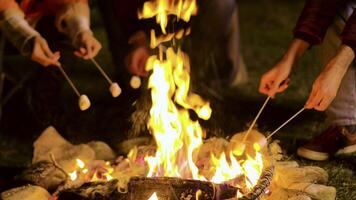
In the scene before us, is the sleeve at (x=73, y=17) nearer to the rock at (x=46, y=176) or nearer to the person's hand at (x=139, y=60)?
the person's hand at (x=139, y=60)

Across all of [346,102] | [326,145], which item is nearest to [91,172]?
[326,145]

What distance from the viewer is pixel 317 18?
3.08 meters

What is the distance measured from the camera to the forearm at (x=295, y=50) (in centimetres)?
313

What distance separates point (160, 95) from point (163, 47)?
0.59 m

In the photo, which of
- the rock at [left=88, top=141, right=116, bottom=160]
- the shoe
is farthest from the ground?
the rock at [left=88, top=141, right=116, bottom=160]

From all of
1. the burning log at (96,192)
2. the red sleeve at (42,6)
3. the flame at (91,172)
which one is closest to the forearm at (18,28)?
the red sleeve at (42,6)

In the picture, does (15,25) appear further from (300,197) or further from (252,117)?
(300,197)

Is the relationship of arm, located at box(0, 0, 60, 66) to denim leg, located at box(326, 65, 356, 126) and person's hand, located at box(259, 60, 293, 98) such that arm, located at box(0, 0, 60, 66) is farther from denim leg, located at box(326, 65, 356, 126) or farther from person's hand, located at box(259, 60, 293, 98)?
denim leg, located at box(326, 65, 356, 126)

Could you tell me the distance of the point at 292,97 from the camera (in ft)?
14.4

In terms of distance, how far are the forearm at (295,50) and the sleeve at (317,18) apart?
0.06 m

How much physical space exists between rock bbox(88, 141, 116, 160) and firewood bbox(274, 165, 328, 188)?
1.05 meters

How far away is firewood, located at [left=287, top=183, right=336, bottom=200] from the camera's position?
2.77 metres

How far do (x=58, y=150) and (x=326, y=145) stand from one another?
1613mm

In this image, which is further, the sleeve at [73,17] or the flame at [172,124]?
the sleeve at [73,17]
